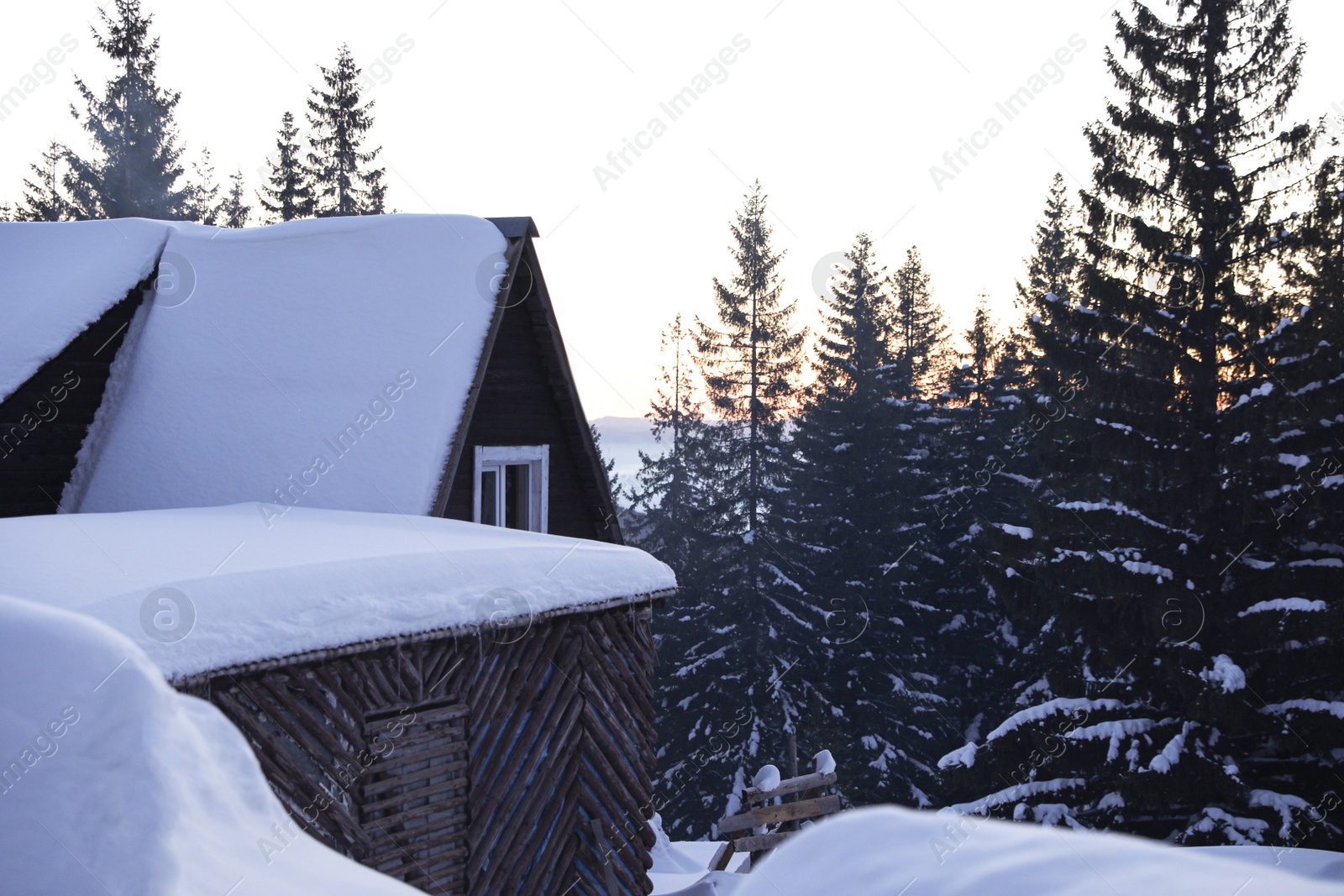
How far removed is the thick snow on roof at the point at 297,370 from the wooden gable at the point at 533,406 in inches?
18.5

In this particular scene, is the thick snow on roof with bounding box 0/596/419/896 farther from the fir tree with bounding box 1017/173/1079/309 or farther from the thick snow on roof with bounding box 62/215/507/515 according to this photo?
the fir tree with bounding box 1017/173/1079/309

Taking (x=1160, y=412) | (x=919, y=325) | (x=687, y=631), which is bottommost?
(x=687, y=631)

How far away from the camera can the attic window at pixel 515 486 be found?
11.7 m

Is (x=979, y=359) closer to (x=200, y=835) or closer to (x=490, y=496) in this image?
(x=490, y=496)

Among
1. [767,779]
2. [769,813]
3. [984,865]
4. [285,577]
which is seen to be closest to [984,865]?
[984,865]

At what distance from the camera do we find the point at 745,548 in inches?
1175

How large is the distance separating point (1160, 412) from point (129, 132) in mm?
Result: 37128

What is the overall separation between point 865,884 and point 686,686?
28.5 m

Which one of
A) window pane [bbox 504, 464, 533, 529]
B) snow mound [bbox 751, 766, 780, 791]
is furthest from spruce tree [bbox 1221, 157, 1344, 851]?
window pane [bbox 504, 464, 533, 529]

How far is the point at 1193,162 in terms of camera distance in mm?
15258

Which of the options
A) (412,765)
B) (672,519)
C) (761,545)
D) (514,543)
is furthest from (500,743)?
(672,519)

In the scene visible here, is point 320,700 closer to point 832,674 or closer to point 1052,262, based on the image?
point 832,674

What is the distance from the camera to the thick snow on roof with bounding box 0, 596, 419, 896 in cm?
226

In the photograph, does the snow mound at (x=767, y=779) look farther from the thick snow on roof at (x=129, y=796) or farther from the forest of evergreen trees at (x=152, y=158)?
the forest of evergreen trees at (x=152, y=158)
